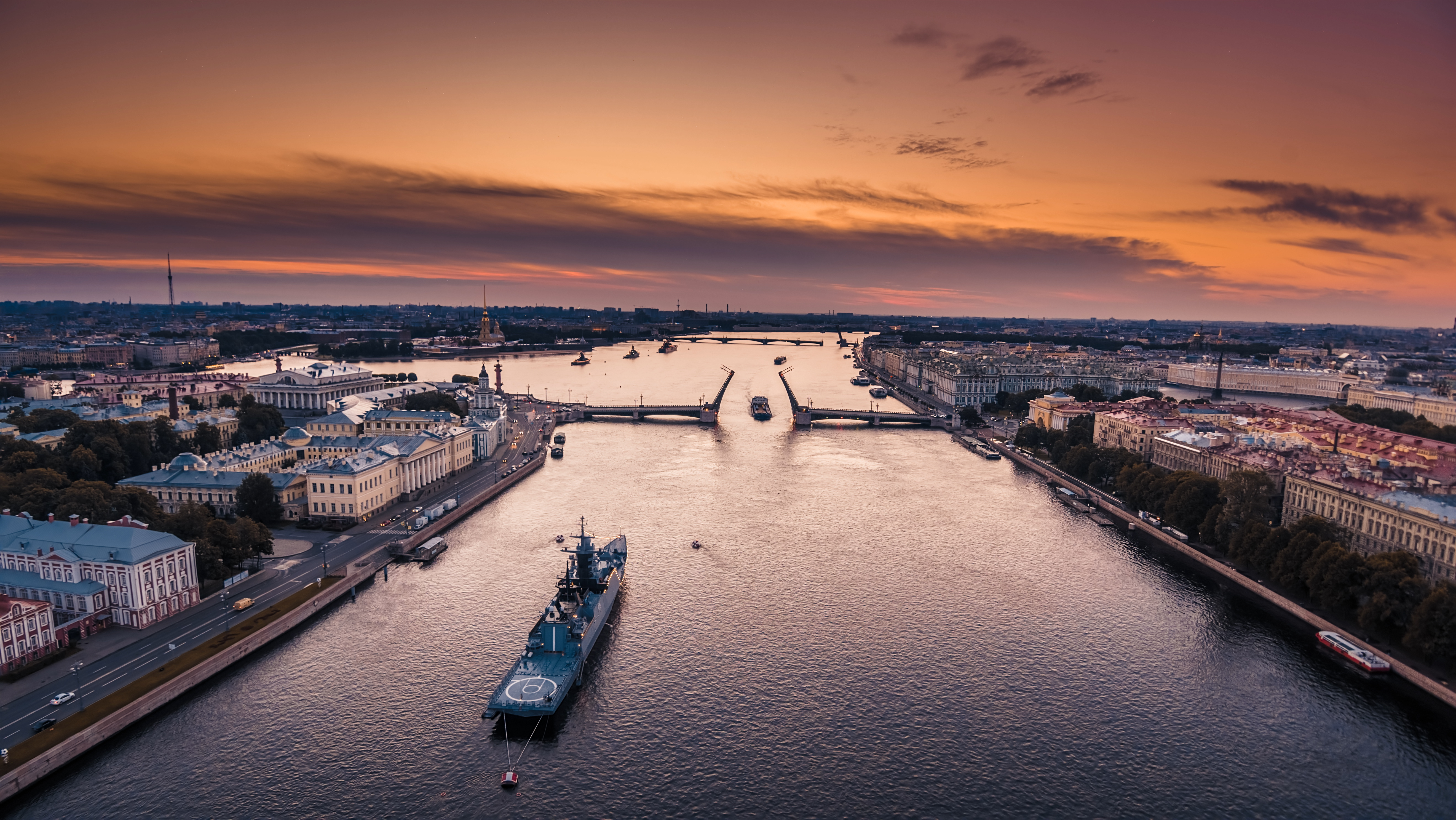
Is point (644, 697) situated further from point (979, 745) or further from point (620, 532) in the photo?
point (620, 532)

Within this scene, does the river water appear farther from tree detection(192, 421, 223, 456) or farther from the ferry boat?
tree detection(192, 421, 223, 456)

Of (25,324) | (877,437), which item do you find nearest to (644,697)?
(877,437)

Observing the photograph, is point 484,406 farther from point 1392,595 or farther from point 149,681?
point 1392,595

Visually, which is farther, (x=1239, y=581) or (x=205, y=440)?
(x=205, y=440)

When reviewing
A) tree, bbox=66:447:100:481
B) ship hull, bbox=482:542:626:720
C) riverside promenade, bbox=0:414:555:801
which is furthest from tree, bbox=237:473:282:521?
ship hull, bbox=482:542:626:720

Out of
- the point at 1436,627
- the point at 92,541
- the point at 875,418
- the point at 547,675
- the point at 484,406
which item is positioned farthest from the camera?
the point at 875,418

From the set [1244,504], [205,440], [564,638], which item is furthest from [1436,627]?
[205,440]
